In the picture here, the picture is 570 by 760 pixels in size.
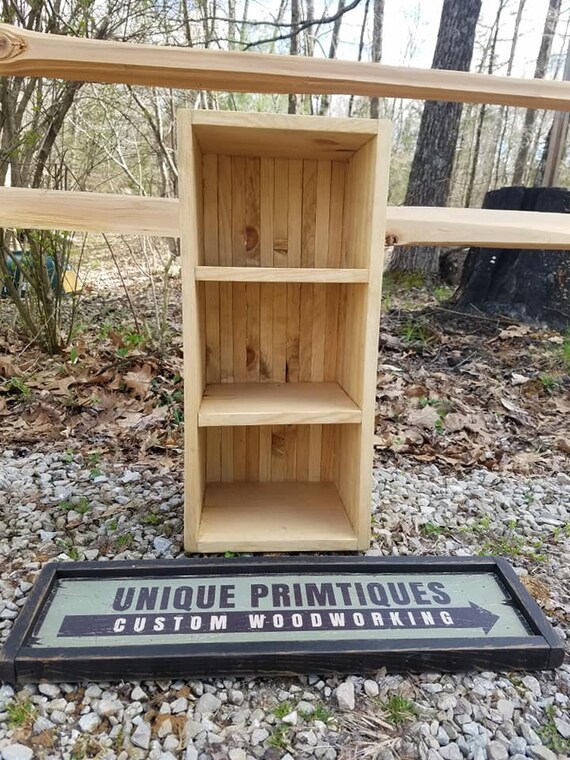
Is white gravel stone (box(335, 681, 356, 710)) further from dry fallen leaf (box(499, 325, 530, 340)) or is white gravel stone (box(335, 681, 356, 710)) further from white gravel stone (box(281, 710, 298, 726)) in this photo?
dry fallen leaf (box(499, 325, 530, 340))

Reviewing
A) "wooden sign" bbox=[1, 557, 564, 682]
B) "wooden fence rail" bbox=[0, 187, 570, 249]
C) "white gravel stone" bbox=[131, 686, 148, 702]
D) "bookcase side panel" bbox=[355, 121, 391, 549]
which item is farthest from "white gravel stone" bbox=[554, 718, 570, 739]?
"wooden fence rail" bbox=[0, 187, 570, 249]

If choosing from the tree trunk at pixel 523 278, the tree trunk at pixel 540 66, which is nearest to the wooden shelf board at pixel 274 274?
the tree trunk at pixel 523 278

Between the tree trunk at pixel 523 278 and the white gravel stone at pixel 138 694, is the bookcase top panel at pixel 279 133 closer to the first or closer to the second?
the white gravel stone at pixel 138 694

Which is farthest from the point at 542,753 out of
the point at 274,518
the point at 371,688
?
the point at 274,518

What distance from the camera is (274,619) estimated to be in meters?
1.43

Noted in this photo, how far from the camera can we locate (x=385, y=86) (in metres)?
1.74

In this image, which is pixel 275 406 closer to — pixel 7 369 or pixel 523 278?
pixel 7 369

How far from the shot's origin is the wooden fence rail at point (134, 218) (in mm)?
1609

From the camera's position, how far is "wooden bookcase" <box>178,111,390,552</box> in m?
1.59

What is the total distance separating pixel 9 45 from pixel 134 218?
60 centimetres

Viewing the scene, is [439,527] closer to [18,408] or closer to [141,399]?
[141,399]

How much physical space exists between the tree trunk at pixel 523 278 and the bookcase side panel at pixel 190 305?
3103 millimetres

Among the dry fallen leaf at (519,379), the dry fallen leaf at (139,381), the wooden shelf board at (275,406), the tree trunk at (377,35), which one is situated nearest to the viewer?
the wooden shelf board at (275,406)

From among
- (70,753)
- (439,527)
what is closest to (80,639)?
(70,753)
